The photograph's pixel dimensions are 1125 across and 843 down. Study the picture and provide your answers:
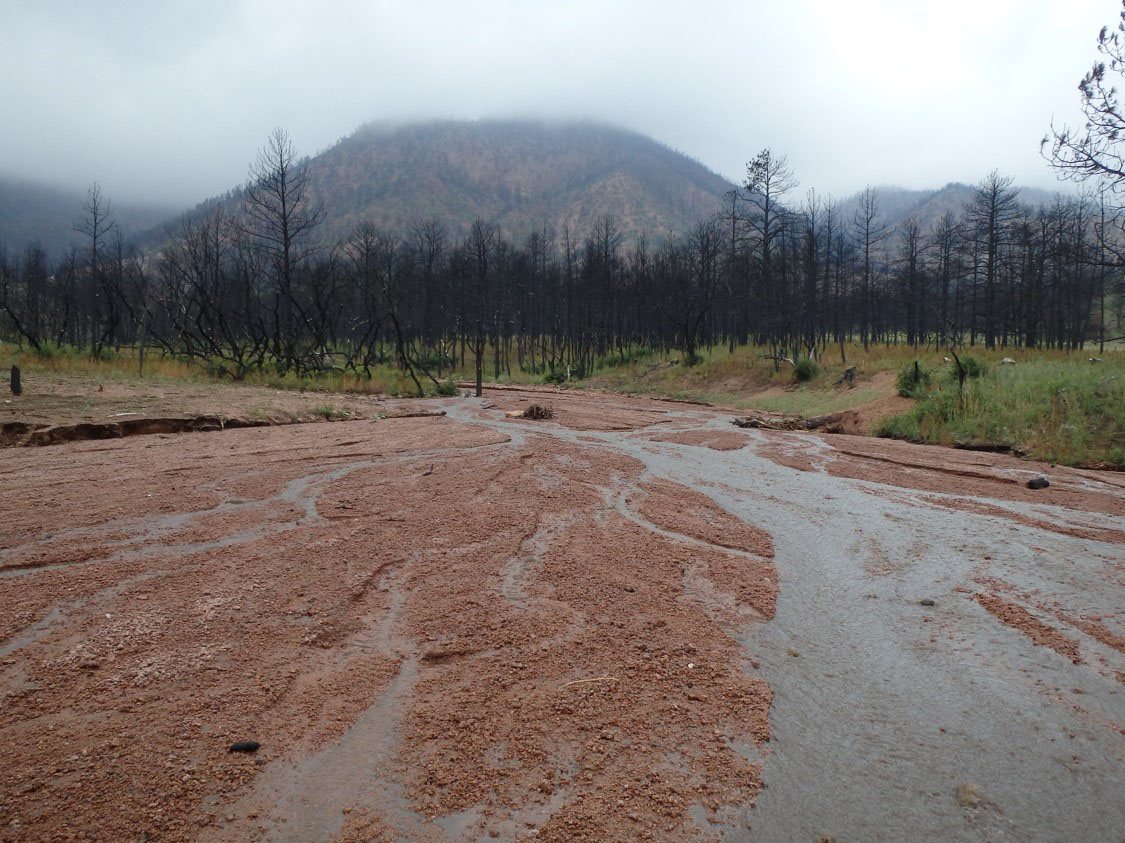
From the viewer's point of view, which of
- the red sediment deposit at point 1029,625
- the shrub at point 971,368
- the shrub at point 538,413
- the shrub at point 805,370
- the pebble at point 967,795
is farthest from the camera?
the shrub at point 805,370

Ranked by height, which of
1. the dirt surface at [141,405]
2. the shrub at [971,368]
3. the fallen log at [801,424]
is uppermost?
the shrub at [971,368]

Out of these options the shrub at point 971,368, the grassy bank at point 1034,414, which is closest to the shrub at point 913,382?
the grassy bank at point 1034,414

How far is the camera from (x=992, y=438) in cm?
1202

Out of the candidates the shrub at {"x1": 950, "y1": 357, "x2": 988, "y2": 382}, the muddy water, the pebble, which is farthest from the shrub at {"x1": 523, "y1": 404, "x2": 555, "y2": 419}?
the pebble

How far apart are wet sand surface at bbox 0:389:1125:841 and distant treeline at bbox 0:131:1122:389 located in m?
20.3

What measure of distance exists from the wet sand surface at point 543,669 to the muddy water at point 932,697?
0.02 metres

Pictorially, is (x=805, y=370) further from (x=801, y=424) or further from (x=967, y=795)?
(x=967, y=795)

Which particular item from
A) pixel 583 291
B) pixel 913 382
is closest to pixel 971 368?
pixel 913 382

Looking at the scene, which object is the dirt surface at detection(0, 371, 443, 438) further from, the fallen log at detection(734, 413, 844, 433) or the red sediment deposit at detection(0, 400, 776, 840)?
the fallen log at detection(734, 413, 844, 433)

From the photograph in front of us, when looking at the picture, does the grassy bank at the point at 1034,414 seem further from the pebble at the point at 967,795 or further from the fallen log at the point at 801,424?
the pebble at the point at 967,795

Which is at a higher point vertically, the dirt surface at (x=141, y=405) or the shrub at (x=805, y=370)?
the shrub at (x=805, y=370)

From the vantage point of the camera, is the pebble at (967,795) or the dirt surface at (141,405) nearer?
the pebble at (967,795)

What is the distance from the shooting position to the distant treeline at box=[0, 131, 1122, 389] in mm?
28375

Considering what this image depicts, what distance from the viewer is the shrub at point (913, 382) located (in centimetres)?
1599
